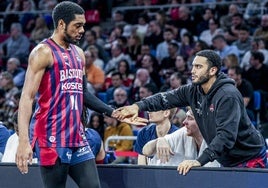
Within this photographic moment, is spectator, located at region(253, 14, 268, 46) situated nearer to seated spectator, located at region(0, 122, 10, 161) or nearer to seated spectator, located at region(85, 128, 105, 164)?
seated spectator, located at region(0, 122, 10, 161)

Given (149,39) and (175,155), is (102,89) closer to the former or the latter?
(149,39)

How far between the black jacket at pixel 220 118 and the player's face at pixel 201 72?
0.09 metres

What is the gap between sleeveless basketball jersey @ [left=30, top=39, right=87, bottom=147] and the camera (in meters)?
5.98

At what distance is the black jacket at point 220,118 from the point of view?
6125 mm

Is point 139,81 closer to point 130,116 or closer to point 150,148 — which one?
point 150,148

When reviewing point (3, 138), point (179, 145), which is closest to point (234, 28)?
point (3, 138)

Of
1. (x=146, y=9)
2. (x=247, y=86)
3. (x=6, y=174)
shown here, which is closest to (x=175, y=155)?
(x=6, y=174)

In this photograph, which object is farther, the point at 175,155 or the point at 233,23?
the point at 233,23

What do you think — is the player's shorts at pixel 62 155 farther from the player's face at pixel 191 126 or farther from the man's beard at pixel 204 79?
the player's face at pixel 191 126

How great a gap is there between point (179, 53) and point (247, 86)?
3102 mm

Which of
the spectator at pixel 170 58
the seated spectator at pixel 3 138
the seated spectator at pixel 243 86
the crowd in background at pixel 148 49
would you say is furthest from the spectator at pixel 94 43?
the seated spectator at pixel 3 138

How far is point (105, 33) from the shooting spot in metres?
17.3

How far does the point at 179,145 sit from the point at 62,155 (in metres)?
1.50

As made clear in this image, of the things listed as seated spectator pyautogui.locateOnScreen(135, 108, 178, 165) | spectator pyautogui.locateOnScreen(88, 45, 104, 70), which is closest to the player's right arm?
seated spectator pyautogui.locateOnScreen(135, 108, 178, 165)
